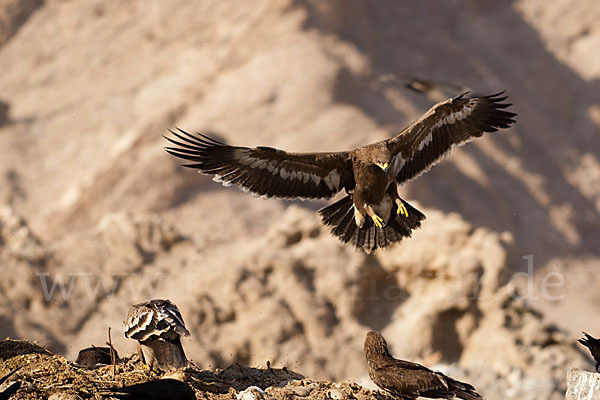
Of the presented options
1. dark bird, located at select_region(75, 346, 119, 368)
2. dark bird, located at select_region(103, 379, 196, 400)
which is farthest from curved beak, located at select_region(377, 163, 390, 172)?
dark bird, located at select_region(103, 379, 196, 400)

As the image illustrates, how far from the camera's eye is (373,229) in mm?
9094

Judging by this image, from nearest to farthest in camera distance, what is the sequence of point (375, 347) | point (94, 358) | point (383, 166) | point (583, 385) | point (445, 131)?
point (583, 385) < point (375, 347) < point (94, 358) < point (383, 166) < point (445, 131)

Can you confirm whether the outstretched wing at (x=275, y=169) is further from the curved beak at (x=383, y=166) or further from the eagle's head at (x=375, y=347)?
the eagle's head at (x=375, y=347)

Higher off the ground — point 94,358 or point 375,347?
point 375,347

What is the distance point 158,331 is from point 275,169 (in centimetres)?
306

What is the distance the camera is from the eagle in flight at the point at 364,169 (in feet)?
28.9

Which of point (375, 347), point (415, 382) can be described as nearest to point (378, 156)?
point (375, 347)

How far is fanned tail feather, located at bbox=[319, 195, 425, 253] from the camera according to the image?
907 centimetres

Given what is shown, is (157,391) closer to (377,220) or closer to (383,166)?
(383,166)

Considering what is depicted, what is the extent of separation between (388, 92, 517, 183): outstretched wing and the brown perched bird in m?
3.00

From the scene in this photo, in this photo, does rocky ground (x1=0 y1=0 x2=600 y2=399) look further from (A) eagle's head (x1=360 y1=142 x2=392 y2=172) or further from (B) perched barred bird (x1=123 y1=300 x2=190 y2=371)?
(A) eagle's head (x1=360 y1=142 x2=392 y2=172)

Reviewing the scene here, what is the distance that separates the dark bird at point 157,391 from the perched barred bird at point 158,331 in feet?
2.32

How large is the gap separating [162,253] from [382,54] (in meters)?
11.9

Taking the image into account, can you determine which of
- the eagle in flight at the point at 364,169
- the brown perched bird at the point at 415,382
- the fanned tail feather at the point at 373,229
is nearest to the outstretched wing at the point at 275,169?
the eagle in flight at the point at 364,169
